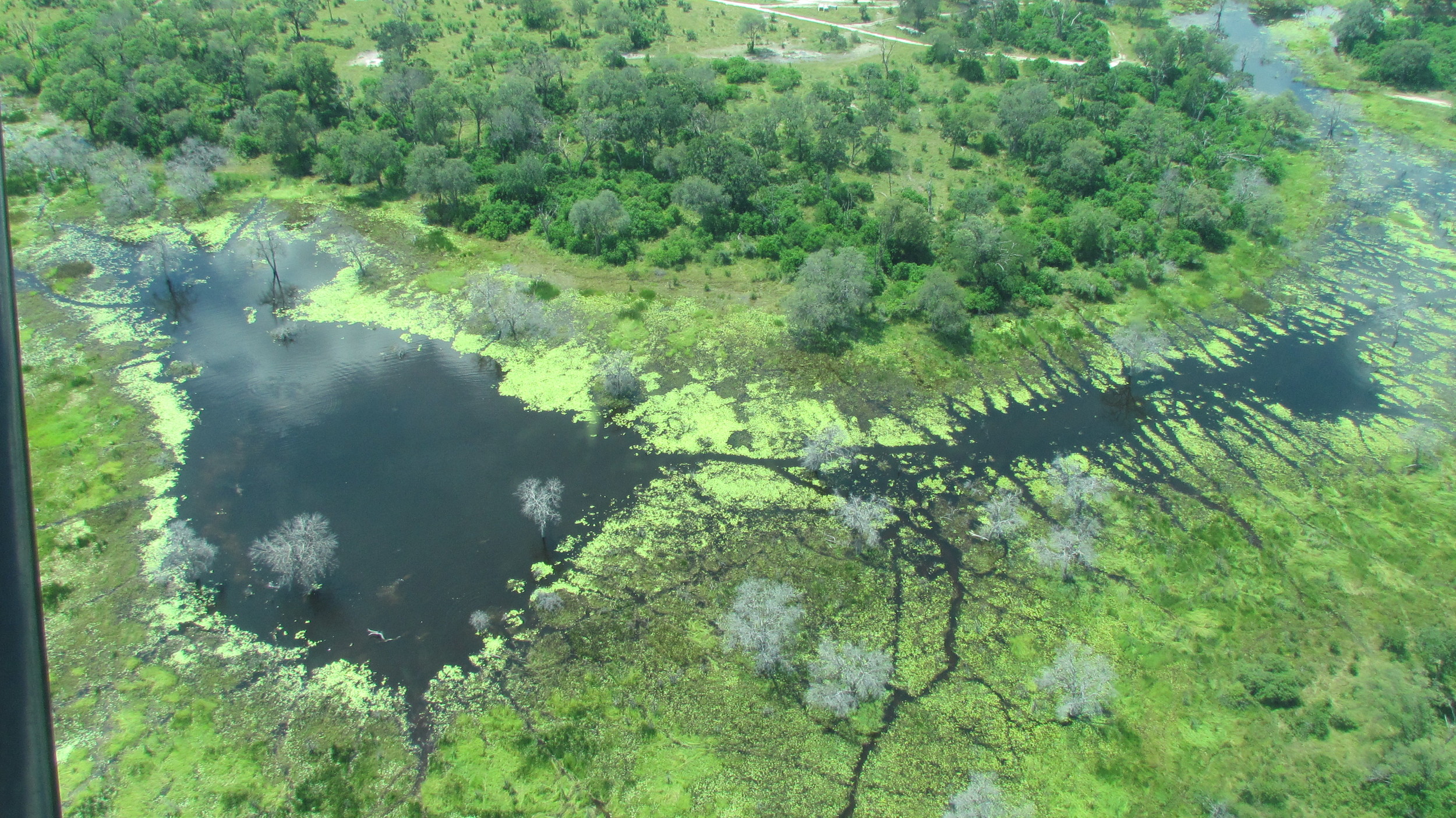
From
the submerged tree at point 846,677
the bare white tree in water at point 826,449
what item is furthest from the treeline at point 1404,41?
the submerged tree at point 846,677

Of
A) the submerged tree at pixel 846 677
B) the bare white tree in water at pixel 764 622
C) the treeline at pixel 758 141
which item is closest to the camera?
the submerged tree at pixel 846 677

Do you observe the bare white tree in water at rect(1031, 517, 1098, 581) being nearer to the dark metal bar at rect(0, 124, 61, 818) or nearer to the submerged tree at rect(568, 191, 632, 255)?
the submerged tree at rect(568, 191, 632, 255)

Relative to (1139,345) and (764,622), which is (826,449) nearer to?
(764,622)

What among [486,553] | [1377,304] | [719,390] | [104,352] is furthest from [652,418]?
[1377,304]

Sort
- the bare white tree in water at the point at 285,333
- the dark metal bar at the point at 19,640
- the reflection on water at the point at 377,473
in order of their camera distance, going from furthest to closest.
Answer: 1. the bare white tree in water at the point at 285,333
2. the reflection on water at the point at 377,473
3. the dark metal bar at the point at 19,640

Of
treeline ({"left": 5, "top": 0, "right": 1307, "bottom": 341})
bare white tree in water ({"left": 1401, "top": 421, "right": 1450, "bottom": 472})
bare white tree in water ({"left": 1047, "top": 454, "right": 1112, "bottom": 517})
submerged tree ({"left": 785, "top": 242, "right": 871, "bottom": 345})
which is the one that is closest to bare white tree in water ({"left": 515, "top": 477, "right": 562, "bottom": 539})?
submerged tree ({"left": 785, "top": 242, "right": 871, "bottom": 345})

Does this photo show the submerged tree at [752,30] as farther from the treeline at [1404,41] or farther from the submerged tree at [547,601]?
the submerged tree at [547,601]
